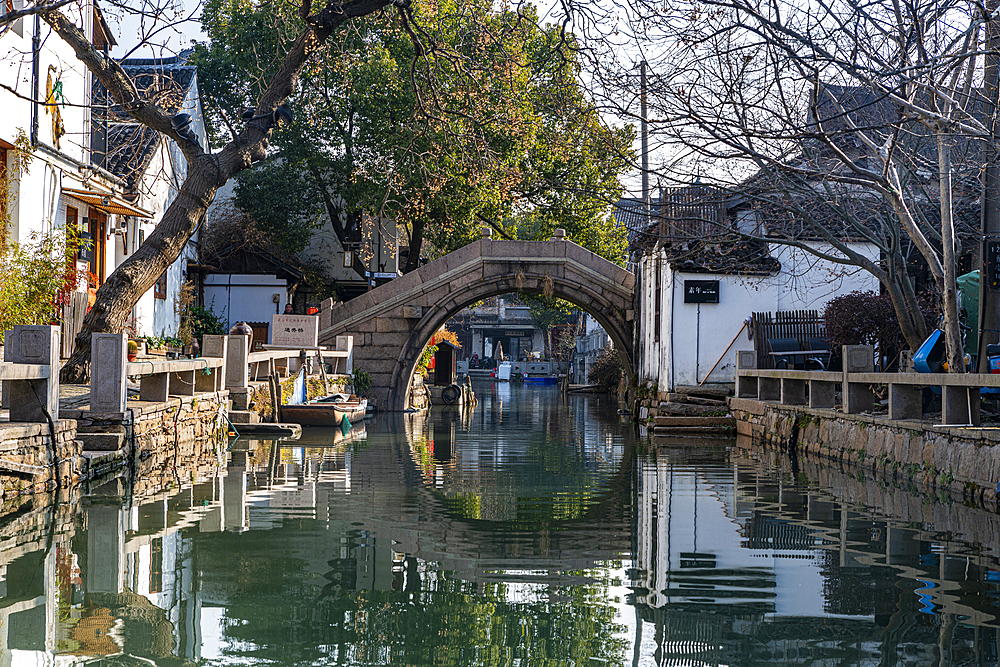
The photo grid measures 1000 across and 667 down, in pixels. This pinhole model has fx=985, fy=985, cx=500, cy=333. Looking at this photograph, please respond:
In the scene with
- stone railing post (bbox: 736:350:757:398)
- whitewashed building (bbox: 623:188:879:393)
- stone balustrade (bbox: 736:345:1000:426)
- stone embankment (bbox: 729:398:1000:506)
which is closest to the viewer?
stone embankment (bbox: 729:398:1000:506)

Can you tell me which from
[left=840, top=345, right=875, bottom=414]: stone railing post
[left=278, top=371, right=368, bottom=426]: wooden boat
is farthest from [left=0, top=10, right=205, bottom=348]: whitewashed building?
[left=840, top=345, right=875, bottom=414]: stone railing post

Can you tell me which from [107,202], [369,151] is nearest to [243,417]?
[107,202]

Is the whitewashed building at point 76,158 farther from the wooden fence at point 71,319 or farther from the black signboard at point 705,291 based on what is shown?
the black signboard at point 705,291

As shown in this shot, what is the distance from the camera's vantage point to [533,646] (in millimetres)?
3895

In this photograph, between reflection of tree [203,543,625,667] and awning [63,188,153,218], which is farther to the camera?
awning [63,188,153,218]

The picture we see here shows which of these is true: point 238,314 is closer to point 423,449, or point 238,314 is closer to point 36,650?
point 423,449

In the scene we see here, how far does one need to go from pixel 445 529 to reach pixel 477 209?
17.5 metres

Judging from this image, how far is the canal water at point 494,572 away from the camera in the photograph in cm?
389

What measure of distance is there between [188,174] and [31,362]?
3893 millimetres

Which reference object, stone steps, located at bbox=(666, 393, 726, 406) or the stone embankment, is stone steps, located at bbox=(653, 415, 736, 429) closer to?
stone steps, located at bbox=(666, 393, 726, 406)

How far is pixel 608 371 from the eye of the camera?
102ft

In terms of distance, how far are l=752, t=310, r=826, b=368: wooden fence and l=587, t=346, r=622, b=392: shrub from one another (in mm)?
13556

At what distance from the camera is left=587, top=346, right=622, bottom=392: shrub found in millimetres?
30294

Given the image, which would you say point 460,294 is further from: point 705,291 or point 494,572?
point 494,572
